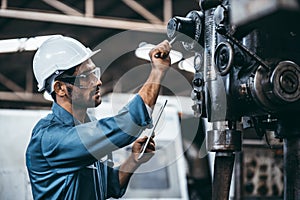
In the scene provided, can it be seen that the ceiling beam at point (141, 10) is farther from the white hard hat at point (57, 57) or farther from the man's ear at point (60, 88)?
the man's ear at point (60, 88)

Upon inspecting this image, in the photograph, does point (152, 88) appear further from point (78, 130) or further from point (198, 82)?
point (78, 130)

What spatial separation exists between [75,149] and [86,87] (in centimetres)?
28

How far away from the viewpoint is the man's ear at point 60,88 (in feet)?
6.48

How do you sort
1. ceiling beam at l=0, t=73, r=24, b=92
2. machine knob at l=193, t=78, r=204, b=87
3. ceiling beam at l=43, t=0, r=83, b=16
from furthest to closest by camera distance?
ceiling beam at l=0, t=73, r=24, b=92, ceiling beam at l=43, t=0, r=83, b=16, machine knob at l=193, t=78, r=204, b=87

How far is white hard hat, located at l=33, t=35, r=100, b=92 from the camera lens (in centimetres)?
196

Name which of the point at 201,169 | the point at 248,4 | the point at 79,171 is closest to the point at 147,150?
the point at 79,171

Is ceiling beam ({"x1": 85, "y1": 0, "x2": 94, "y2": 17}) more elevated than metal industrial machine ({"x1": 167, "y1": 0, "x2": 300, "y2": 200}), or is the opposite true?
ceiling beam ({"x1": 85, "y1": 0, "x2": 94, "y2": 17})

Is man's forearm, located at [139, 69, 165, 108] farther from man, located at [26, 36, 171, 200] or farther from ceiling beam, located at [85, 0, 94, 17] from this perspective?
ceiling beam, located at [85, 0, 94, 17]

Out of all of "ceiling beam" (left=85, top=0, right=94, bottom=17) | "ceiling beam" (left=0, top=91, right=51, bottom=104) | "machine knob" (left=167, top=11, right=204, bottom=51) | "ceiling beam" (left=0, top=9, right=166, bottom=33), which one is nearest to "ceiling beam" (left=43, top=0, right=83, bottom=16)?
"ceiling beam" (left=85, top=0, right=94, bottom=17)

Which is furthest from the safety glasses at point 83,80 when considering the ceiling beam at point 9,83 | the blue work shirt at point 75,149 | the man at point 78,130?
the ceiling beam at point 9,83

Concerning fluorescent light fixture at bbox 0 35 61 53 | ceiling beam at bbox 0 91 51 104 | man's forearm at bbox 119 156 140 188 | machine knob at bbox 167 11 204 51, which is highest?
fluorescent light fixture at bbox 0 35 61 53

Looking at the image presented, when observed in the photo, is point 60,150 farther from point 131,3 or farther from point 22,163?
point 131,3

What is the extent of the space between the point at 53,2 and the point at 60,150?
3775mm

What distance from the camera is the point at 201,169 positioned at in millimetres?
4980
